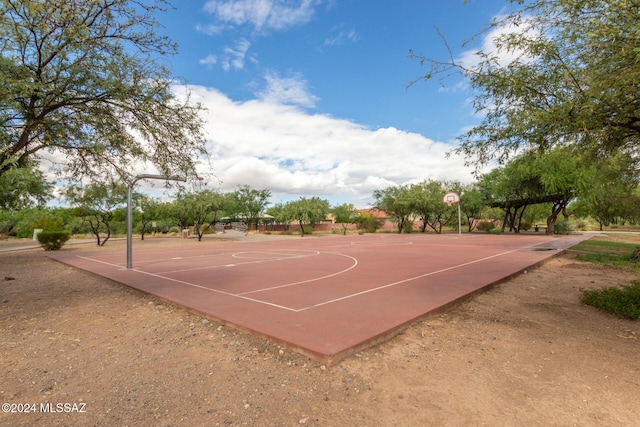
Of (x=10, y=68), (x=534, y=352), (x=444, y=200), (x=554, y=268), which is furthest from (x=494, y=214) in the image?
(x=10, y=68)

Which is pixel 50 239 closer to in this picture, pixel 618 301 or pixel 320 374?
pixel 320 374

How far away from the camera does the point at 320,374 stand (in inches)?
151

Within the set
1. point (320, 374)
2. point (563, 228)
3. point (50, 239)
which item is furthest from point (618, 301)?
point (563, 228)

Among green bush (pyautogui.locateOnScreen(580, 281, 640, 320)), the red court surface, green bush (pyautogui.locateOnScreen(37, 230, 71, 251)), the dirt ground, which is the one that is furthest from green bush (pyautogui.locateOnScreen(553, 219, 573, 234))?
green bush (pyautogui.locateOnScreen(37, 230, 71, 251))

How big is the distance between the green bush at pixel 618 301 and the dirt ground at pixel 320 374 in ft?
0.85

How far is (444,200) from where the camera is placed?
37.5 m

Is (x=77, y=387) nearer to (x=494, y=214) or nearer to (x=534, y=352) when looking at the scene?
(x=534, y=352)

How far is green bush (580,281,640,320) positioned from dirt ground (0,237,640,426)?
0.26 meters

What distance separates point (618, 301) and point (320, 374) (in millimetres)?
6270

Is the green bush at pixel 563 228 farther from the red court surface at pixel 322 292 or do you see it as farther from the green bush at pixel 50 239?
the green bush at pixel 50 239

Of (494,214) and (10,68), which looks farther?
(494,214)

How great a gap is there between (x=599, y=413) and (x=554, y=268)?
1066 cm

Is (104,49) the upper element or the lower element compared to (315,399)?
upper

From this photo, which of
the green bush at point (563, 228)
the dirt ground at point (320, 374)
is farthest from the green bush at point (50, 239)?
the green bush at point (563, 228)
